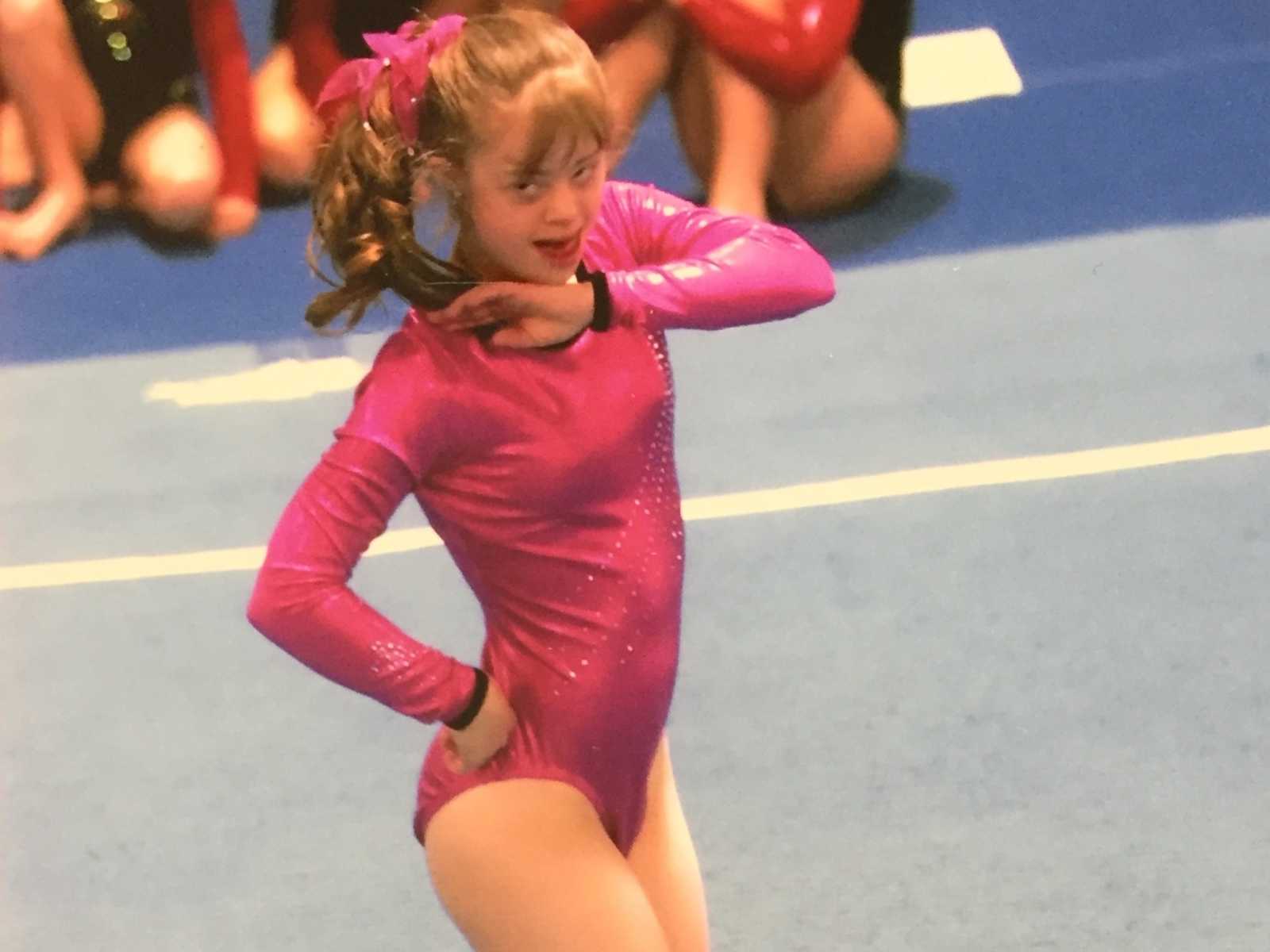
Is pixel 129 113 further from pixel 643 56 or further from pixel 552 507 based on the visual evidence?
pixel 552 507

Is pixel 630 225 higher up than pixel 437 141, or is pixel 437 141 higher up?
pixel 437 141

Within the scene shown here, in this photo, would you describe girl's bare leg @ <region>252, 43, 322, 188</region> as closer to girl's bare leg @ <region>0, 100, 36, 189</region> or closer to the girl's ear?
girl's bare leg @ <region>0, 100, 36, 189</region>

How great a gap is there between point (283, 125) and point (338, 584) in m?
2.04

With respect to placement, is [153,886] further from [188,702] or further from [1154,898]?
[1154,898]

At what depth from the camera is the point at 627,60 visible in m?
2.52

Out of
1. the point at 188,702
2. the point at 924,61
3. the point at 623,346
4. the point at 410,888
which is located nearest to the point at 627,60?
the point at 924,61

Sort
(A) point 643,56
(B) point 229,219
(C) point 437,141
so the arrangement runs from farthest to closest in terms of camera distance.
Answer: (B) point 229,219 < (A) point 643,56 < (C) point 437,141

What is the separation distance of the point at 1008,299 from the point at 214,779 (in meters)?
1.43

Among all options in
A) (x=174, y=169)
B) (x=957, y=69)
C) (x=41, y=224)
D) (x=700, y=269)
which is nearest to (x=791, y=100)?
(x=957, y=69)

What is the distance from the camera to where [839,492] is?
1.92 meters

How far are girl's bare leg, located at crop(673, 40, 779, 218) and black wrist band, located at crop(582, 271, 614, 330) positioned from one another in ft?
Answer: 5.18

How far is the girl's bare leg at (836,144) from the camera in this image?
245 cm

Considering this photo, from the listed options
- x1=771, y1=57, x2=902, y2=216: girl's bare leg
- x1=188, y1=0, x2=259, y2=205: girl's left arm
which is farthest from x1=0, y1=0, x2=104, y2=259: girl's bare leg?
x1=771, y1=57, x2=902, y2=216: girl's bare leg

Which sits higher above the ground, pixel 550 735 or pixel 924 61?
pixel 550 735
